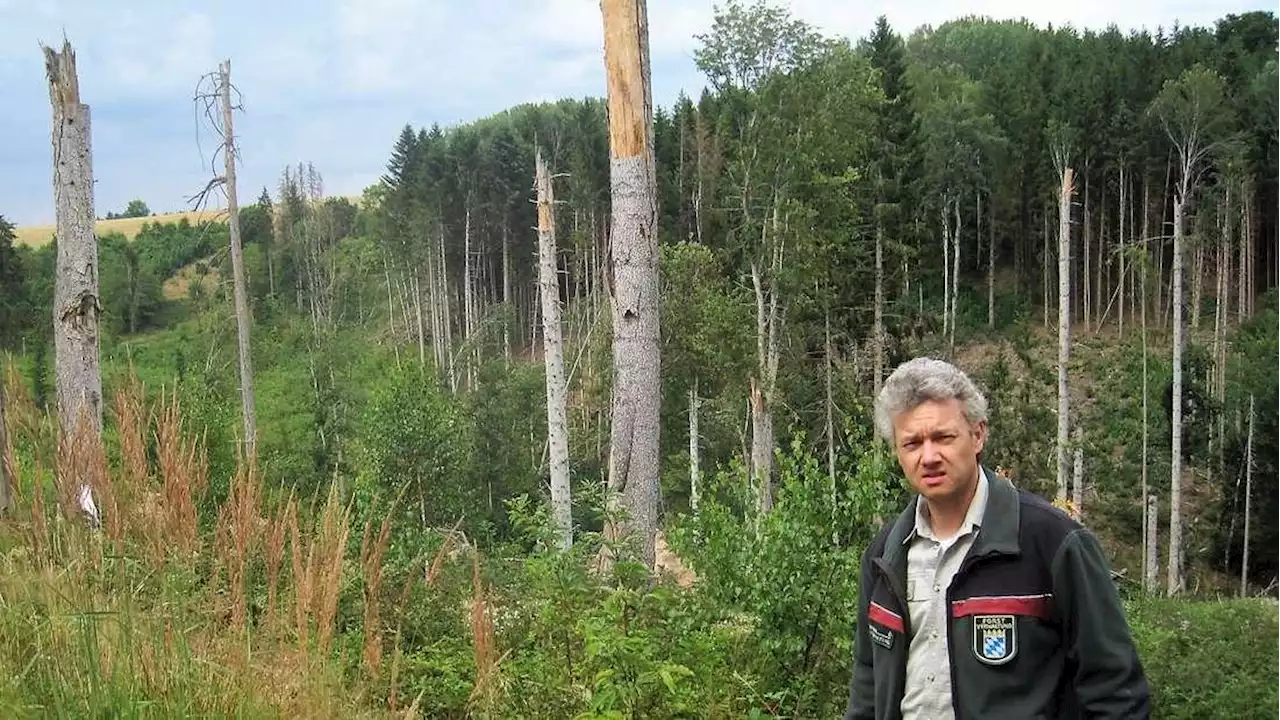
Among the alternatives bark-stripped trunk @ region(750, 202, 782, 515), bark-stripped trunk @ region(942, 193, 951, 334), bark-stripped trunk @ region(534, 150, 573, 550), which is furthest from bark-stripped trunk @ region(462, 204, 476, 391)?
bark-stripped trunk @ region(534, 150, 573, 550)

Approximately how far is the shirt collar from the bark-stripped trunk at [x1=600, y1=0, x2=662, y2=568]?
4592 mm

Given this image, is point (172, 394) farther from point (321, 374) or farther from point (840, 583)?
point (321, 374)

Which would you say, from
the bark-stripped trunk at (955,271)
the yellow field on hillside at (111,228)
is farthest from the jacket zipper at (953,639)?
the yellow field on hillside at (111,228)

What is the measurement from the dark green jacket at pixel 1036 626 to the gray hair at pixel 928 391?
6.1 inches

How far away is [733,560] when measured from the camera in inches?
168

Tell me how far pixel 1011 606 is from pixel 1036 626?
0.16ft

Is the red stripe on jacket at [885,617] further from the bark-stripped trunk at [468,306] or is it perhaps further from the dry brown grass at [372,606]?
the bark-stripped trunk at [468,306]

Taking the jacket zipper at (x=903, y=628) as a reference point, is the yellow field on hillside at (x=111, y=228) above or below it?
above

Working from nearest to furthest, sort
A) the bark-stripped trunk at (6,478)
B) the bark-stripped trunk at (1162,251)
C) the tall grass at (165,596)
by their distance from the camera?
1. the tall grass at (165,596)
2. the bark-stripped trunk at (6,478)
3. the bark-stripped trunk at (1162,251)

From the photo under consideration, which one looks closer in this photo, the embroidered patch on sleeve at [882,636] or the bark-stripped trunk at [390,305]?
the embroidered patch on sleeve at [882,636]

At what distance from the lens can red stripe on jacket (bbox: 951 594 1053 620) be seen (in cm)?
153

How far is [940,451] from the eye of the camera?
5.46ft

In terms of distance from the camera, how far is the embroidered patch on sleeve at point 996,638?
60.7 inches

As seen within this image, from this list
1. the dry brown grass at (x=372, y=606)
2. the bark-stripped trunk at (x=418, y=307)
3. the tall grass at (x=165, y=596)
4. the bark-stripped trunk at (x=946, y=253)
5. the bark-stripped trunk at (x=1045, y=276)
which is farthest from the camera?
the bark-stripped trunk at (x=418, y=307)
